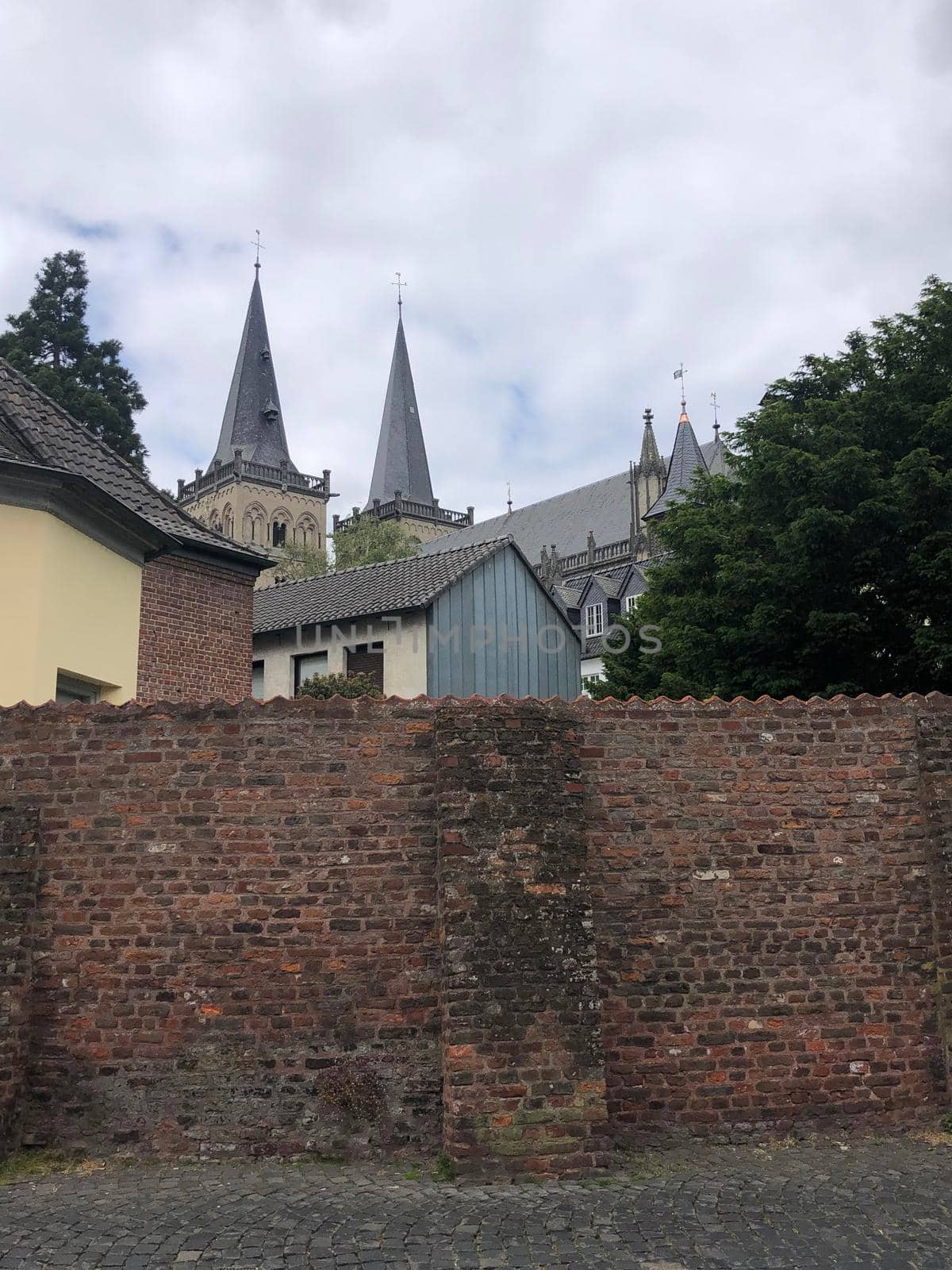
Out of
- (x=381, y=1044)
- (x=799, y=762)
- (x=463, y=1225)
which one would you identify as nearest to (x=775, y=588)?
(x=799, y=762)

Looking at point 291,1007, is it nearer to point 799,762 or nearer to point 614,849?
point 614,849

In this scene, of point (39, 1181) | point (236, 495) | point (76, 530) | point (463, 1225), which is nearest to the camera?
point (463, 1225)

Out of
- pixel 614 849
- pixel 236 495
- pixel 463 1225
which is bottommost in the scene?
pixel 463 1225

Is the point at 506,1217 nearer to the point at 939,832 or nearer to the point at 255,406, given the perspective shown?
the point at 939,832

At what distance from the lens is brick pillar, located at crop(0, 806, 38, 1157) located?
6.89m

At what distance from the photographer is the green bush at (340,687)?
69.3 ft

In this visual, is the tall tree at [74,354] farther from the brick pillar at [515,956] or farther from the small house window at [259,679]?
the brick pillar at [515,956]

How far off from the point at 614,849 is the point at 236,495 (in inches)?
3029

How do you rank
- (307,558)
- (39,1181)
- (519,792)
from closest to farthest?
(39,1181)
(519,792)
(307,558)

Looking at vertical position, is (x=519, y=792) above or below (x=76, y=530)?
below

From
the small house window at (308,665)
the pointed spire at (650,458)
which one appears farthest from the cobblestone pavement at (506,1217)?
the pointed spire at (650,458)

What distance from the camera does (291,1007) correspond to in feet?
23.8

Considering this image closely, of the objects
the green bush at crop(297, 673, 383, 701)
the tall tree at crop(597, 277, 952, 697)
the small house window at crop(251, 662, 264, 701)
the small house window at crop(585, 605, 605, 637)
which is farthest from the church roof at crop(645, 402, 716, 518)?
the tall tree at crop(597, 277, 952, 697)

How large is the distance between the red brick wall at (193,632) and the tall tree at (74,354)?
19592 mm
